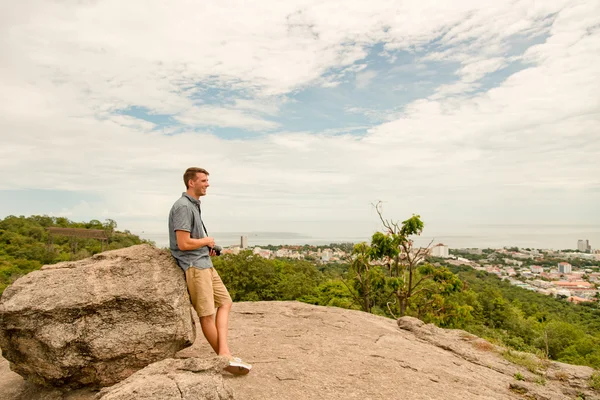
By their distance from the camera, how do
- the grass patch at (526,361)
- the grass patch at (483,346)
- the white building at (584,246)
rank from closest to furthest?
the grass patch at (526,361)
the grass patch at (483,346)
the white building at (584,246)

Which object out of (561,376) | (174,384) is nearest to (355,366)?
(174,384)

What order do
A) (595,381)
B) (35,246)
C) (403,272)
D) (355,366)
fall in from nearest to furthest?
(355,366), (595,381), (403,272), (35,246)

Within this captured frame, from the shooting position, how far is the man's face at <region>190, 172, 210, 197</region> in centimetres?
594

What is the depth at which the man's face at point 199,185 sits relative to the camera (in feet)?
19.5

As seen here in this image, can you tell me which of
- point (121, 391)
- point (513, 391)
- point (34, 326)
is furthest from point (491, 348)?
point (34, 326)

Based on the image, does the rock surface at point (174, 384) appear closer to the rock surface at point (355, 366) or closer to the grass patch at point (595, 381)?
the rock surface at point (355, 366)

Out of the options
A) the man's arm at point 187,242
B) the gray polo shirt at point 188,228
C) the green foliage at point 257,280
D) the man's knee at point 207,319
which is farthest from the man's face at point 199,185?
the green foliage at point 257,280

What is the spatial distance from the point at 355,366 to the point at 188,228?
3.47 m

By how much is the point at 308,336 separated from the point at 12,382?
5.09 m

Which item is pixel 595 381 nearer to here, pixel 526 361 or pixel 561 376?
pixel 561 376

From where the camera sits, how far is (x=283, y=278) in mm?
26125

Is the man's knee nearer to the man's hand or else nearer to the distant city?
the man's hand

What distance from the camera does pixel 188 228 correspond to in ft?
18.2

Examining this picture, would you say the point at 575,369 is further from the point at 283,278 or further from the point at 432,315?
the point at 283,278
